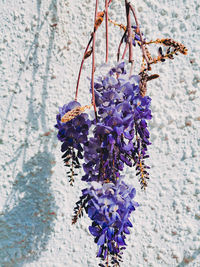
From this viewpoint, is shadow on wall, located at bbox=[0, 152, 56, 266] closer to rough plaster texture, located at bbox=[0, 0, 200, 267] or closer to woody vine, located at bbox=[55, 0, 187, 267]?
rough plaster texture, located at bbox=[0, 0, 200, 267]

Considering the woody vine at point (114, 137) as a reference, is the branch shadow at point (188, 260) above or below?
below

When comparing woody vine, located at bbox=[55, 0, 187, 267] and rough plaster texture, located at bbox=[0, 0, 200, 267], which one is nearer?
woody vine, located at bbox=[55, 0, 187, 267]

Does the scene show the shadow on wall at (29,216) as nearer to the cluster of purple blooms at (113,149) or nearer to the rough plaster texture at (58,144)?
the rough plaster texture at (58,144)

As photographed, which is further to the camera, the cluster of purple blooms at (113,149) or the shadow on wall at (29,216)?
the shadow on wall at (29,216)

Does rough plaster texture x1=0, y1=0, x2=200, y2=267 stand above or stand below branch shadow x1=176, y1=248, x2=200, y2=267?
above

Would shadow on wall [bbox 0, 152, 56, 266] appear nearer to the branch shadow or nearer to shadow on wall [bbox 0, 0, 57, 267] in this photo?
shadow on wall [bbox 0, 0, 57, 267]

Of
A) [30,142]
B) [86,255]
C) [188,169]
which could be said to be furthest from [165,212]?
[30,142]

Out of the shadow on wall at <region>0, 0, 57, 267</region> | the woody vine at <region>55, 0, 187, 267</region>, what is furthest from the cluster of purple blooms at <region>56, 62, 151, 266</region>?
the shadow on wall at <region>0, 0, 57, 267</region>

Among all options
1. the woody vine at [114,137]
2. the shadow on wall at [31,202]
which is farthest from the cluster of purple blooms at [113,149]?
the shadow on wall at [31,202]
